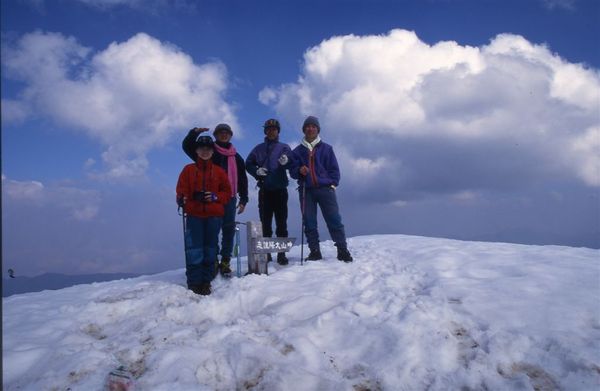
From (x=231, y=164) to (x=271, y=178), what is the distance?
891mm

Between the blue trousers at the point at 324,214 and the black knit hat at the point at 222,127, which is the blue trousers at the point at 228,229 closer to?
the black knit hat at the point at 222,127

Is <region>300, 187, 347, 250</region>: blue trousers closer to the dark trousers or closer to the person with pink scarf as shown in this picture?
the dark trousers

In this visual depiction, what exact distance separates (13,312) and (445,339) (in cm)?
615

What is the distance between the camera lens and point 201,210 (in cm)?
600

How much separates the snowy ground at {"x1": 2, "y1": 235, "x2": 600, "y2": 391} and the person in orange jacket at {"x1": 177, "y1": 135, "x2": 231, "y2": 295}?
1.18 ft

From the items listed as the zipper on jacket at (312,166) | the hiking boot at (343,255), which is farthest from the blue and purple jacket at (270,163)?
the hiking boot at (343,255)

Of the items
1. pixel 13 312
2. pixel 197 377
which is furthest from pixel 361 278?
pixel 13 312

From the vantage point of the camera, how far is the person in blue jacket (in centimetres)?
740

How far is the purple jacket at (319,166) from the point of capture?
7.35m

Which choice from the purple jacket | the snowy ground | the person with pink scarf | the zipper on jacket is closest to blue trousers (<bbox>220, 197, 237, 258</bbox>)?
the person with pink scarf

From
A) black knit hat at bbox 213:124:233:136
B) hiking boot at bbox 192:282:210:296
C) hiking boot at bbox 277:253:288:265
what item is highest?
black knit hat at bbox 213:124:233:136

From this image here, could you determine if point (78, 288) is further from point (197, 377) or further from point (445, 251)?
point (445, 251)

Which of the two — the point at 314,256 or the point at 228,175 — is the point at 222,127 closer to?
the point at 228,175

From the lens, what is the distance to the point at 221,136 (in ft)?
22.8
